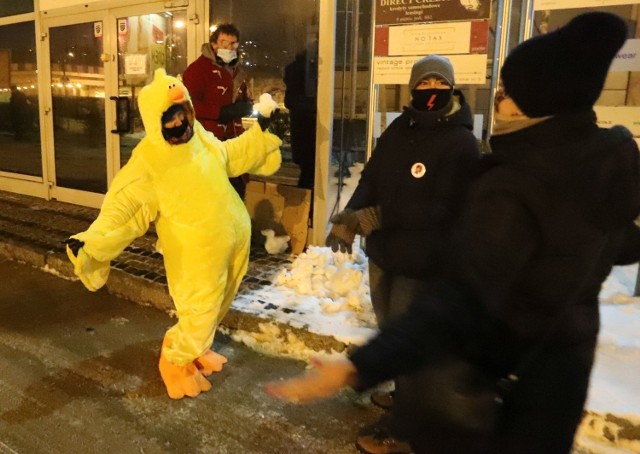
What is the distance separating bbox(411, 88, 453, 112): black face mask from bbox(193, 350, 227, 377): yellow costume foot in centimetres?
Answer: 230

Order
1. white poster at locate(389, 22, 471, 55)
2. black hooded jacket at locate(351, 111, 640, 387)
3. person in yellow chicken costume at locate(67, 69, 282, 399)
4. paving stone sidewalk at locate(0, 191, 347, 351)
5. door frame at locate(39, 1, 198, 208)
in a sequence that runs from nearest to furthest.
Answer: black hooded jacket at locate(351, 111, 640, 387), person in yellow chicken costume at locate(67, 69, 282, 399), paving stone sidewalk at locate(0, 191, 347, 351), white poster at locate(389, 22, 471, 55), door frame at locate(39, 1, 198, 208)

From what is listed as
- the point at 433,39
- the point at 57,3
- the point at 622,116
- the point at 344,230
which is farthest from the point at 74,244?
the point at 57,3

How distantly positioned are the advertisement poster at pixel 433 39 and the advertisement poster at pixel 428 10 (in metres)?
0.05

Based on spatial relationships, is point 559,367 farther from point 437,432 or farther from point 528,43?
point 528,43

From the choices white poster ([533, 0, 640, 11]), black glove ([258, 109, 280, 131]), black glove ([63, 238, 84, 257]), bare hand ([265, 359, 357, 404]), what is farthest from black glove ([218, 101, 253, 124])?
bare hand ([265, 359, 357, 404])

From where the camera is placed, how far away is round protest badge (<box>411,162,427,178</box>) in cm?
267

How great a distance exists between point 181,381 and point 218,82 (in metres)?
2.80

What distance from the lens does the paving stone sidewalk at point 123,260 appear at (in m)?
4.55

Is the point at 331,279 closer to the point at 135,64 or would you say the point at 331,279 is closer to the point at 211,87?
the point at 211,87

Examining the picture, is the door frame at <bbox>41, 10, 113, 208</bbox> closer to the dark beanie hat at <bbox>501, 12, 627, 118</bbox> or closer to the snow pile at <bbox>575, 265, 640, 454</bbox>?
the snow pile at <bbox>575, 265, 640, 454</bbox>

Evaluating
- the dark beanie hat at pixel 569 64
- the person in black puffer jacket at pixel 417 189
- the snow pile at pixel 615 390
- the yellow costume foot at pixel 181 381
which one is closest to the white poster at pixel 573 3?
the person in black puffer jacket at pixel 417 189

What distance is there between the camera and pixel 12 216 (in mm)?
7949

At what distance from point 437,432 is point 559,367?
1.19ft

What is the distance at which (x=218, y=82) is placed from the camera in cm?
524
